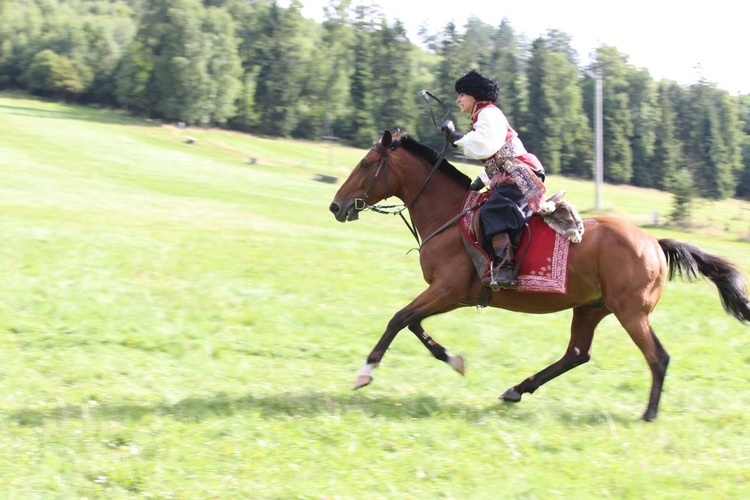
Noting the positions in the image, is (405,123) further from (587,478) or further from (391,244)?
(587,478)

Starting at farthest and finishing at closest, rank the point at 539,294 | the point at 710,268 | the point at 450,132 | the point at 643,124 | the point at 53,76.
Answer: the point at 53,76
the point at 643,124
the point at 710,268
the point at 450,132
the point at 539,294

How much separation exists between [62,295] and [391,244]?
10912 millimetres

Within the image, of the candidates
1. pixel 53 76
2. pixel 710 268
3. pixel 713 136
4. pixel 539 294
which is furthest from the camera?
pixel 53 76

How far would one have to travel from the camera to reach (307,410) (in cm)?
760

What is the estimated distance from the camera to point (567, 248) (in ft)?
26.2

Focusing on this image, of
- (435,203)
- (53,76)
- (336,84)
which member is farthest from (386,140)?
(53,76)

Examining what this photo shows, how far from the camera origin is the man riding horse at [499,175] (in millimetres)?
7879

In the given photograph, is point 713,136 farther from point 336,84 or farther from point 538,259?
point 538,259

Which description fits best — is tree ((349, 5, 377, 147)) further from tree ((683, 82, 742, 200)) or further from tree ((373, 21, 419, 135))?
tree ((683, 82, 742, 200))

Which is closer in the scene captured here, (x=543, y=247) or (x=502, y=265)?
(x=502, y=265)

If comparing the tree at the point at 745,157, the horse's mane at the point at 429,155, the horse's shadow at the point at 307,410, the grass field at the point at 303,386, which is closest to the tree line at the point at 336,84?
the tree at the point at 745,157

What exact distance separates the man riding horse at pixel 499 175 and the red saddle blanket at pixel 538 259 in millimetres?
138

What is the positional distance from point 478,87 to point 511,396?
11.0ft

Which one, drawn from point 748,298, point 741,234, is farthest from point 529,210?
point 741,234
